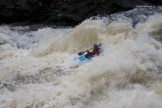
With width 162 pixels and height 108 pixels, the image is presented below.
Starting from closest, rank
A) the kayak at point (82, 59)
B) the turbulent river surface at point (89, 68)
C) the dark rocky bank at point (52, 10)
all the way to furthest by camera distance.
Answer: the turbulent river surface at point (89, 68) → the kayak at point (82, 59) → the dark rocky bank at point (52, 10)

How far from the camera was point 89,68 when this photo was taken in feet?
21.8

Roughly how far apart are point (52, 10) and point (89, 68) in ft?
17.5

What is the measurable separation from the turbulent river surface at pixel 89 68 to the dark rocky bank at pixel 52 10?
1.75 metres

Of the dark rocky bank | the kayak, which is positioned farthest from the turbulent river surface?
the dark rocky bank

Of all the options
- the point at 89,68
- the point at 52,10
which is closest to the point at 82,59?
the point at 89,68

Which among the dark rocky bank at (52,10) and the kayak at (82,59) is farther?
the dark rocky bank at (52,10)

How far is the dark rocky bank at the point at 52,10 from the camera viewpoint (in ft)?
37.2

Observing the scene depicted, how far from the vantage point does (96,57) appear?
7094 millimetres

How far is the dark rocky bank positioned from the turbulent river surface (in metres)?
→ 1.75

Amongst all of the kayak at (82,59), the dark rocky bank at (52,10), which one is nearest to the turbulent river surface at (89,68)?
the kayak at (82,59)

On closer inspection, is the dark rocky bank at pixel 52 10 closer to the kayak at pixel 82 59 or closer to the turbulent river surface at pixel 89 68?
the turbulent river surface at pixel 89 68

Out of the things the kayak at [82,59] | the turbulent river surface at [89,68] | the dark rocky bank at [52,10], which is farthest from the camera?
the dark rocky bank at [52,10]

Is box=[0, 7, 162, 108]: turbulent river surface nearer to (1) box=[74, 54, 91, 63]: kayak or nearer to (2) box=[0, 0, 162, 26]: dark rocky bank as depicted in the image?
(1) box=[74, 54, 91, 63]: kayak

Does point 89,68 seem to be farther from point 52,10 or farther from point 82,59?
point 52,10
